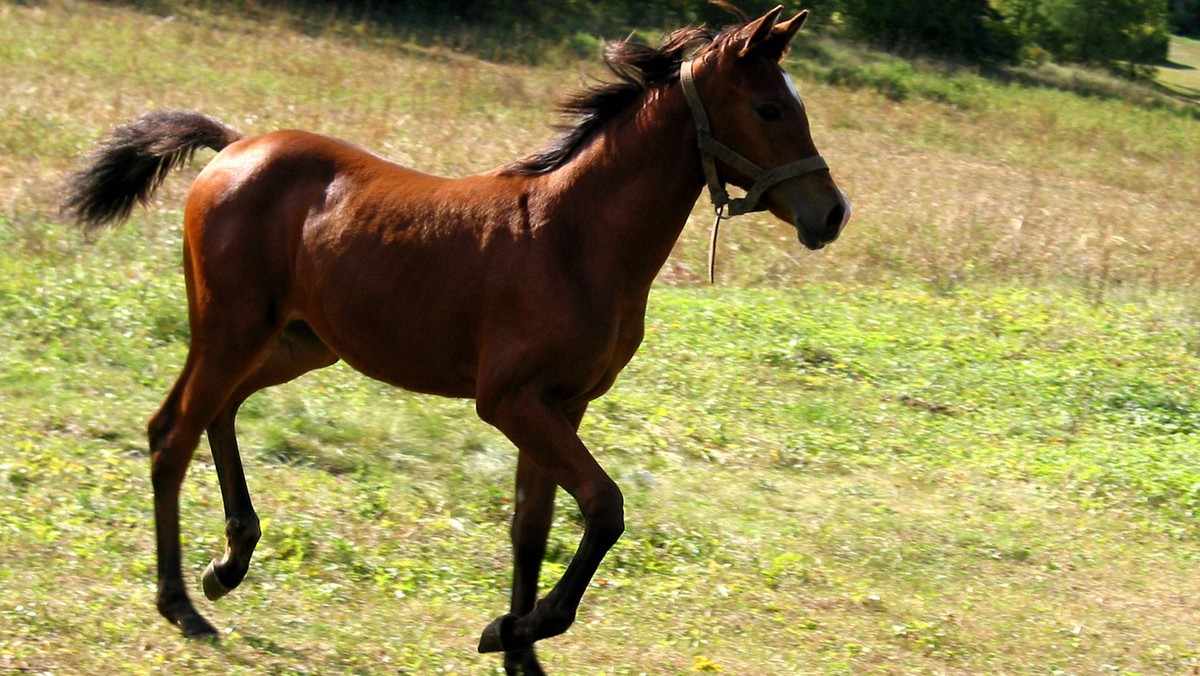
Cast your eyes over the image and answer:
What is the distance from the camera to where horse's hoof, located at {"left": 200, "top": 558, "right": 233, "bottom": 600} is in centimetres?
543

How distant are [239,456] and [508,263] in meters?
1.58

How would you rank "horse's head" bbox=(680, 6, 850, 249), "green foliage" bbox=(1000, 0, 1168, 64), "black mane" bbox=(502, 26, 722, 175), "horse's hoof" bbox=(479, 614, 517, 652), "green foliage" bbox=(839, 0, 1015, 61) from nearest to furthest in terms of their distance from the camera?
"horse's head" bbox=(680, 6, 850, 249) < "horse's hoof" bbox=(479, 614, 517, 652) < "black mane" bbox=(502, 26, 722, 175) < "green foliage" bbox=(839, 0, 1015, 61) < "green foliage" bbox=(1000, 0, 1168, 64)

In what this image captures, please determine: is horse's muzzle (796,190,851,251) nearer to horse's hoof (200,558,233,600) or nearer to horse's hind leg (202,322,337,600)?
horse's hind leg (202,322,337,600)

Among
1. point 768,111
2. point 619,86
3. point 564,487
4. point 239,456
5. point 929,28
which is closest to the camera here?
point 564,487

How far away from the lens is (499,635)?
4793 mm

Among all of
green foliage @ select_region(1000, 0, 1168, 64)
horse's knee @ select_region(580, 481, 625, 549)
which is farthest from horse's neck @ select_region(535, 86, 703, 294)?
green foliage @ select_region(1000, 0, 1168, 64)

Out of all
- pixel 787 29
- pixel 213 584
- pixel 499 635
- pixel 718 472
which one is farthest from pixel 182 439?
pixel 718 472

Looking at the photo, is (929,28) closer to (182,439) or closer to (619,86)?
(619,86)

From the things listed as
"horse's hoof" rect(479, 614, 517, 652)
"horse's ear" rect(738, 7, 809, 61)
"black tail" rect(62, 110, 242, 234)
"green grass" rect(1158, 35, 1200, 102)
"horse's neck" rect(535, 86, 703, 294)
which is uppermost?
"horse's ear" rect(738, 7, 809, 61)

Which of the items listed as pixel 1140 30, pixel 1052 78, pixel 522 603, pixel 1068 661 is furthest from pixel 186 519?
pixel 1140 30

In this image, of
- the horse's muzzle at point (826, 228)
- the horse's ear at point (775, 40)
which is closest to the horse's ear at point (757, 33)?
the horse's ear at point (775, 40)

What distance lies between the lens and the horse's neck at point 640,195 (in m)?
4.82

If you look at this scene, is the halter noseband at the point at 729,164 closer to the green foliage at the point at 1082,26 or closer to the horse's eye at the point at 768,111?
the horse's eye at the point at 768,111

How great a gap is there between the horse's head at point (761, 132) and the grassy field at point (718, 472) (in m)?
1.87
